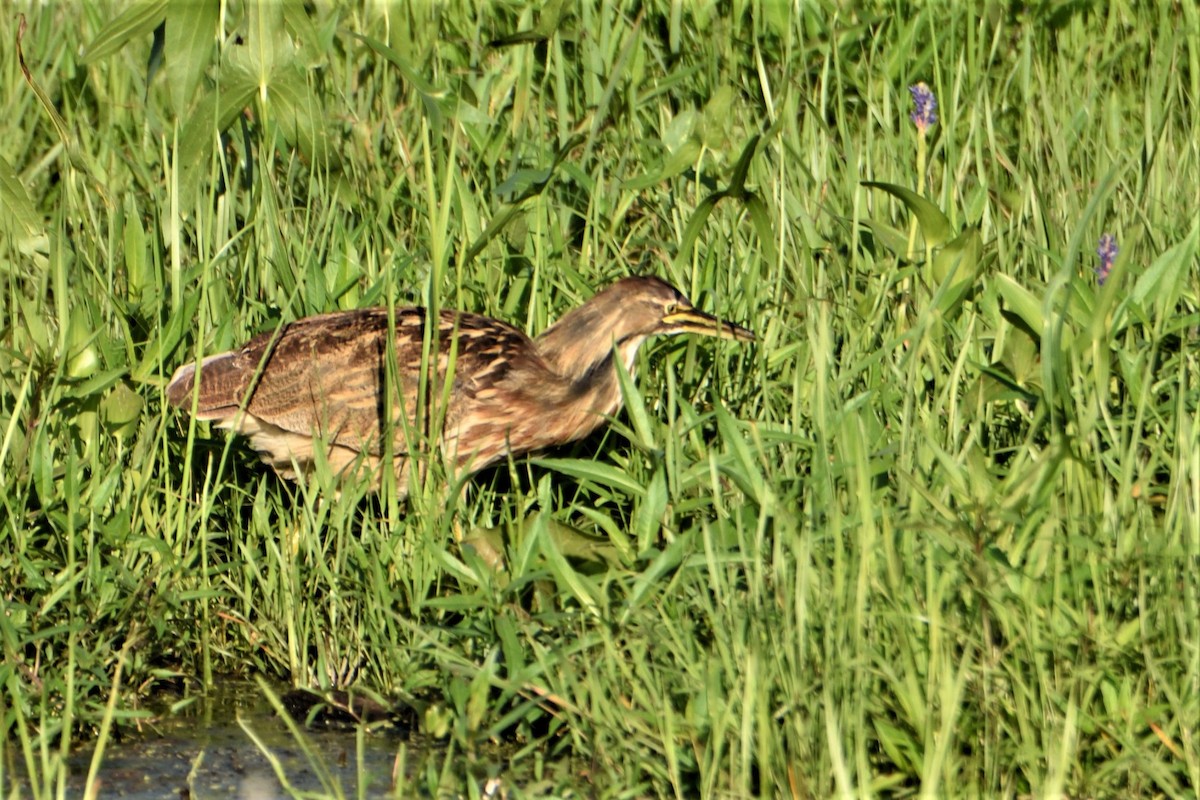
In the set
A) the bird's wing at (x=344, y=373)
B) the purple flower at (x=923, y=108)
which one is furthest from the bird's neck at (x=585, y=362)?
the purple flower at (x=923, y=108)

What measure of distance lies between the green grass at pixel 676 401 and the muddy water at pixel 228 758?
0.34 ft

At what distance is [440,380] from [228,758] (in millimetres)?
1499

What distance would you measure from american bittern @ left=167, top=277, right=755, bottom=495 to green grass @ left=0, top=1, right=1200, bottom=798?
0.41 feet

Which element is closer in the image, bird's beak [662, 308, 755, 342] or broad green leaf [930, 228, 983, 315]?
broad green leaf [930, 228, 983, 315]

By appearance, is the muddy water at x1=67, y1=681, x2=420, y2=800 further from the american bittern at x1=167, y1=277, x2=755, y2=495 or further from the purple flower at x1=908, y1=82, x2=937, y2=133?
the purple flower at x1=908, y1=82, x2=937, y2=133

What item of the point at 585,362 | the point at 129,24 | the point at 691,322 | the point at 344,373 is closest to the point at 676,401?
the point at 691,322

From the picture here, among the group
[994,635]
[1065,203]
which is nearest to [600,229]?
[1065,203]

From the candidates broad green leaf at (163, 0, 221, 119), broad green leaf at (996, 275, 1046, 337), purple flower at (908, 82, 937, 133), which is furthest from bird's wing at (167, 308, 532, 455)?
broad green leaf at (996, 275, 1046, 337)

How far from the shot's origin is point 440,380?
4.88 metres

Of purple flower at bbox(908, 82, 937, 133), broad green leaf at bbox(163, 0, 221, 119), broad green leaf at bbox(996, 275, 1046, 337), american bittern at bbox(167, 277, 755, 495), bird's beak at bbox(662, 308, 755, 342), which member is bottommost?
american bittern at bbox(167, 277, 755, 495)

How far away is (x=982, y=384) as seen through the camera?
409 centimetres

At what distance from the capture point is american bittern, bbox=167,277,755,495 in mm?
4770

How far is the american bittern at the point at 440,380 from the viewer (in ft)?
15.6

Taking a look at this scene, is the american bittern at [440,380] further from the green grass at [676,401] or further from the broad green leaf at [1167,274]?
the broad green leaf at [1167,274]
